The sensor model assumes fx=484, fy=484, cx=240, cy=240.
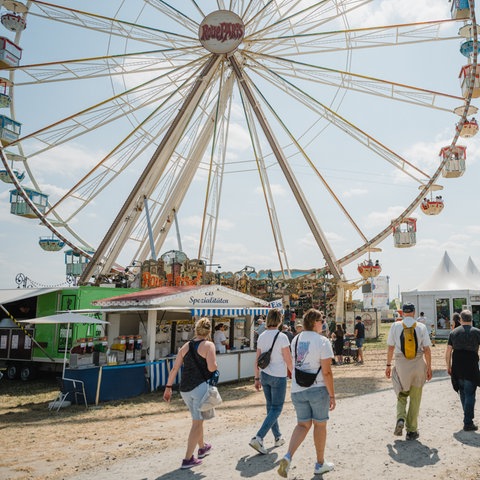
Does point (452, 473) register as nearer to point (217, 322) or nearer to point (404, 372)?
point (404, 372)

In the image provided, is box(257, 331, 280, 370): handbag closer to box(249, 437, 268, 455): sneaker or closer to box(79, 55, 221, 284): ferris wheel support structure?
box(249, 437, 268, 455): sneaker

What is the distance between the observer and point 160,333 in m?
12.3

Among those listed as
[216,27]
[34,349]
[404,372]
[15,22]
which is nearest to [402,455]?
[404,372]

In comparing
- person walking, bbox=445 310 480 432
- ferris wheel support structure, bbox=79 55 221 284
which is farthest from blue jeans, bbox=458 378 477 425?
ferris wheel support structure, bbox=79 55 221 284

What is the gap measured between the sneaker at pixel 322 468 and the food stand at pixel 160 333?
6.49 meters

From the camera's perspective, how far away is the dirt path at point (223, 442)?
4.84 meters

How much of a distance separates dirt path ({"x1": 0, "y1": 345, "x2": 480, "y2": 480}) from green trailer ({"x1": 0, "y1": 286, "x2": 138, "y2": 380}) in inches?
151

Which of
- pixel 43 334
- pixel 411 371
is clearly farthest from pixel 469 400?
pixel 43 334

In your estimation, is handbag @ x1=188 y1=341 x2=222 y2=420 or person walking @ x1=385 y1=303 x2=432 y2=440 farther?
person walking @ x1=385 y1=303 x2=432 y2=440

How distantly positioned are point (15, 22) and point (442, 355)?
18564 millimetres

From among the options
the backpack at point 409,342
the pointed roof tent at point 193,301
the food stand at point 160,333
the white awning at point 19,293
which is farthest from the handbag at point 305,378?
the white awning at point 19,293

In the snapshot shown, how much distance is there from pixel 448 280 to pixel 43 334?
18.6 m

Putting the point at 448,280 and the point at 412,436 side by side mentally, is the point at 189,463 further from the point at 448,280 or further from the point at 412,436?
the point at 448,280

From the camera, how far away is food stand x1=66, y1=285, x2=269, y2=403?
10.4 m
